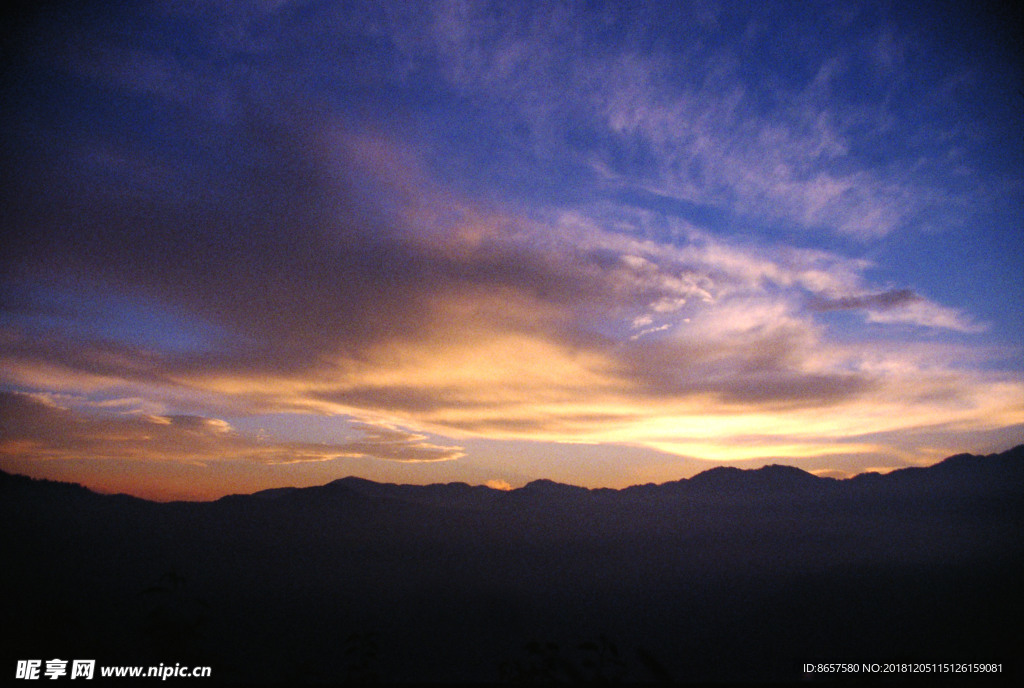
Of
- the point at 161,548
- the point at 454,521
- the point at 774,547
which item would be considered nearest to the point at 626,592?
the point at 454,521

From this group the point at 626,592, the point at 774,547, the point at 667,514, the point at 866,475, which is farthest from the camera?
the point at 866,475

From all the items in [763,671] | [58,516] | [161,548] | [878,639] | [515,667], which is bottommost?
[763,671]

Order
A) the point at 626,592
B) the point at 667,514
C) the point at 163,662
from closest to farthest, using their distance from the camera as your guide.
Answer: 1. the point at 163,662
2. the point at 626,592
3. the point at 667,514

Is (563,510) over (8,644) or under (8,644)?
under

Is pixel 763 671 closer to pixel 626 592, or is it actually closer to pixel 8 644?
pixel 626 592

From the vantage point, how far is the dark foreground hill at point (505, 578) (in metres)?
61.5

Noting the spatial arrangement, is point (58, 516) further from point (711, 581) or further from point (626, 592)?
point (711, 581)

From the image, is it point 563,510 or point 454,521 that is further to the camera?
point 563,510

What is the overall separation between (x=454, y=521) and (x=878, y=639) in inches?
3425

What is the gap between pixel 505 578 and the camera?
290 feet

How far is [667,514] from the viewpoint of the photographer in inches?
5822

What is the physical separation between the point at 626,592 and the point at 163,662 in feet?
313

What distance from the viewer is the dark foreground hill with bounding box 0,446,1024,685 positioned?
61.5 metres

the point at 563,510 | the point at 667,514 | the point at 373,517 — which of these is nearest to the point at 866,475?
the point at 667,514
